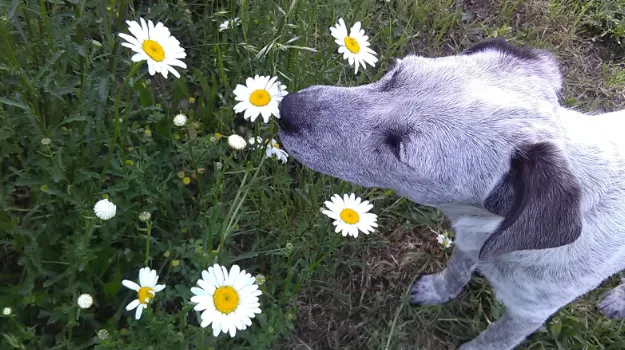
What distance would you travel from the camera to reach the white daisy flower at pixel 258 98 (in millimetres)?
2086

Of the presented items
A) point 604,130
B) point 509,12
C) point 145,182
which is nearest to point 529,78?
point 604,130

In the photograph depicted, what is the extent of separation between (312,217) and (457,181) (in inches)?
41.1

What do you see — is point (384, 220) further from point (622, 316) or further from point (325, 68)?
point (622, 316)

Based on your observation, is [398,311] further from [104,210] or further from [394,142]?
[104,210]

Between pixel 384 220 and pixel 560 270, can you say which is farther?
pixel 384 220

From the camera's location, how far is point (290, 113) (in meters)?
2.24

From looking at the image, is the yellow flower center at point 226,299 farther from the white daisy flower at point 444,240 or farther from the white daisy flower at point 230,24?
the white daisy flower at point 444,240

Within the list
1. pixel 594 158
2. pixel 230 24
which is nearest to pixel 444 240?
pixel 594 158

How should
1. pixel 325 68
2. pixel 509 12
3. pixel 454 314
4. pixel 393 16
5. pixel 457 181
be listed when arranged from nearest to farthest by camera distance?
1. pixel 457 181
2. pixel 325 68
3. pixel 454 314
4. pixel 393 16
5. pixel 509 12

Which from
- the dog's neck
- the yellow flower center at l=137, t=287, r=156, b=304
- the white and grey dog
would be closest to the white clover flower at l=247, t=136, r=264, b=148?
the white and grey dog

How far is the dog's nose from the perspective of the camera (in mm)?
2234

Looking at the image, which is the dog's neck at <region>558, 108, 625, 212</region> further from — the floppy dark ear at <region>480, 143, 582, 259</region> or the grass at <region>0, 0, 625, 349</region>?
the grass at <region>0, 0, 625, 349</region>

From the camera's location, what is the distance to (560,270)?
223 centimetres

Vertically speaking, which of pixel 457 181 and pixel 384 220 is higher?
pixel 384 220
